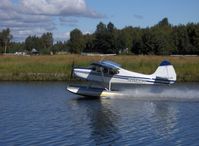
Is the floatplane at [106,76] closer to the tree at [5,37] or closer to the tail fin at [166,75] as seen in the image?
the tail fin at [166,75]

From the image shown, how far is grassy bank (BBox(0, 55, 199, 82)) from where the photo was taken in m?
55.8

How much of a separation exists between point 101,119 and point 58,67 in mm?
34505

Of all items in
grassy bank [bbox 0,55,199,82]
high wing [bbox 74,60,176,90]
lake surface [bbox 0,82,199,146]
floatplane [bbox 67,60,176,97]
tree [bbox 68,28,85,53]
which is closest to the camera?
lake surface [bbox 0,82,199,146]

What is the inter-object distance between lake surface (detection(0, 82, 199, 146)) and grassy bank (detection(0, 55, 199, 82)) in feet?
55.5

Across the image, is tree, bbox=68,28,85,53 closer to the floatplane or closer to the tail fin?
the floatplane

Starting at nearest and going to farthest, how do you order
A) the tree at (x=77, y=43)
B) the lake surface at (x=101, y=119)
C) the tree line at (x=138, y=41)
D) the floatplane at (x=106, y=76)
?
the lake surface at (x=101, y=119)
the floatplane at (x=106, y=76)
the tree line at (x=138, y=41)
the tree at (x=77, y=43)

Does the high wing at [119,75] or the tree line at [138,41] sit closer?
the high wing at [119,75]

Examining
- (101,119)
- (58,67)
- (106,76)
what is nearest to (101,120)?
(101,119)

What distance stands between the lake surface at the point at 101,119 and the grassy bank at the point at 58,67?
55.5 feet

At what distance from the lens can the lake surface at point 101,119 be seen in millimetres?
19225

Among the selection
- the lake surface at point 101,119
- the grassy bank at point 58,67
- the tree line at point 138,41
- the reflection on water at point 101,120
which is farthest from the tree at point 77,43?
the reflection on water at point 101,120

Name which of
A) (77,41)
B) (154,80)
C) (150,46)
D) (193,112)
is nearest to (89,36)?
(77,41)

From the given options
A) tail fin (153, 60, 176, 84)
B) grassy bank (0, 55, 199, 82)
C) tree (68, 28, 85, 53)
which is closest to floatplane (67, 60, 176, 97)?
tail fin (153, 60, 176, 84)

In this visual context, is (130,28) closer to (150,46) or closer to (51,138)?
(150,46)
